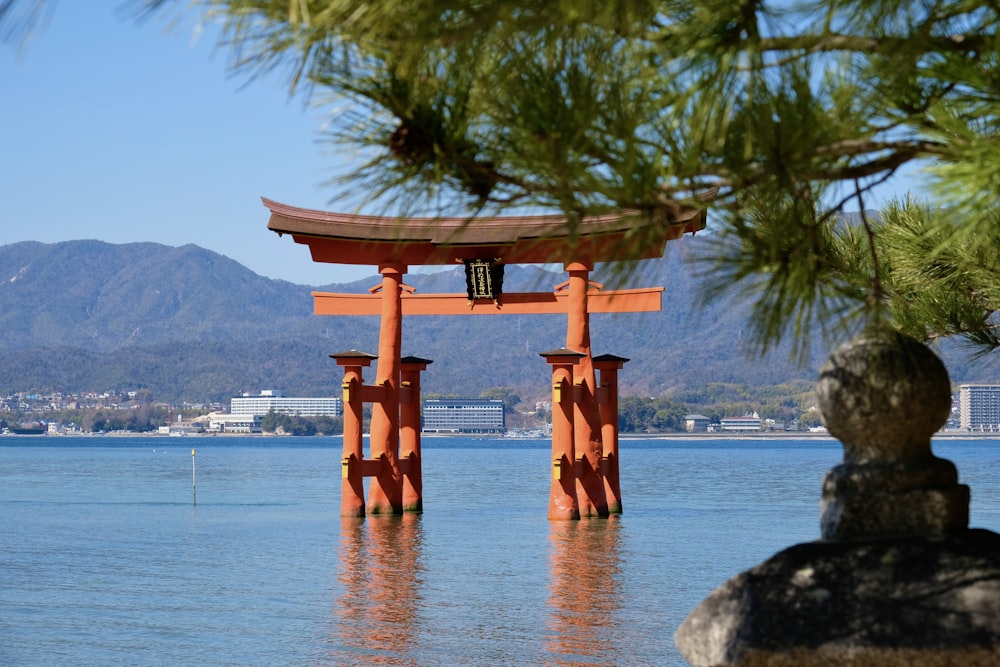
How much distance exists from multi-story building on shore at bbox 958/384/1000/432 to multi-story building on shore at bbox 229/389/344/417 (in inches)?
2507

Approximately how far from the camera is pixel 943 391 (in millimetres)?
2816

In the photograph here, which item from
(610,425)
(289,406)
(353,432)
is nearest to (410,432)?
(353,432)

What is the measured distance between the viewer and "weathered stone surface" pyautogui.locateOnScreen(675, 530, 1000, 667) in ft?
8.26

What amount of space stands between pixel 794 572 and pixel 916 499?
1.13 ft

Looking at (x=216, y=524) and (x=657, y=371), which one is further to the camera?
(x=657, y=371)

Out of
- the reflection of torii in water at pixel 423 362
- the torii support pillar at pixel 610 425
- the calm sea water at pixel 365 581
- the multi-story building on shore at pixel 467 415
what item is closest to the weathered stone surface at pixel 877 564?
the calm sea water at pixel 365 581

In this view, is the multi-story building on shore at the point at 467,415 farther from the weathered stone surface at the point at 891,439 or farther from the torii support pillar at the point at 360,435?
the weathered stone surface at the point at 891,439

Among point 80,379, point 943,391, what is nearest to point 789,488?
point 943,391

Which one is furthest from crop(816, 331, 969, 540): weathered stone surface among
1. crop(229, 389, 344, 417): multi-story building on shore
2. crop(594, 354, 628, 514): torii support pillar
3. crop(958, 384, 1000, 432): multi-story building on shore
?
crop(229, 389, 344, 417): multi-story building on shore

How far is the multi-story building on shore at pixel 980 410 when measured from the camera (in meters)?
105

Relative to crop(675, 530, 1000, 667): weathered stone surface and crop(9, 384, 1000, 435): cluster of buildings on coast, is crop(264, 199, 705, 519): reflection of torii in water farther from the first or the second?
crop(9, 384, 1000, 435): cluster of buildings on coast

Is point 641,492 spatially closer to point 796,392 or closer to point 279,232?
point 279,232

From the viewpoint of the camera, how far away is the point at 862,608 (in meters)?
2.60

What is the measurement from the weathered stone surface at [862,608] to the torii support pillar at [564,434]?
39.2 ft
